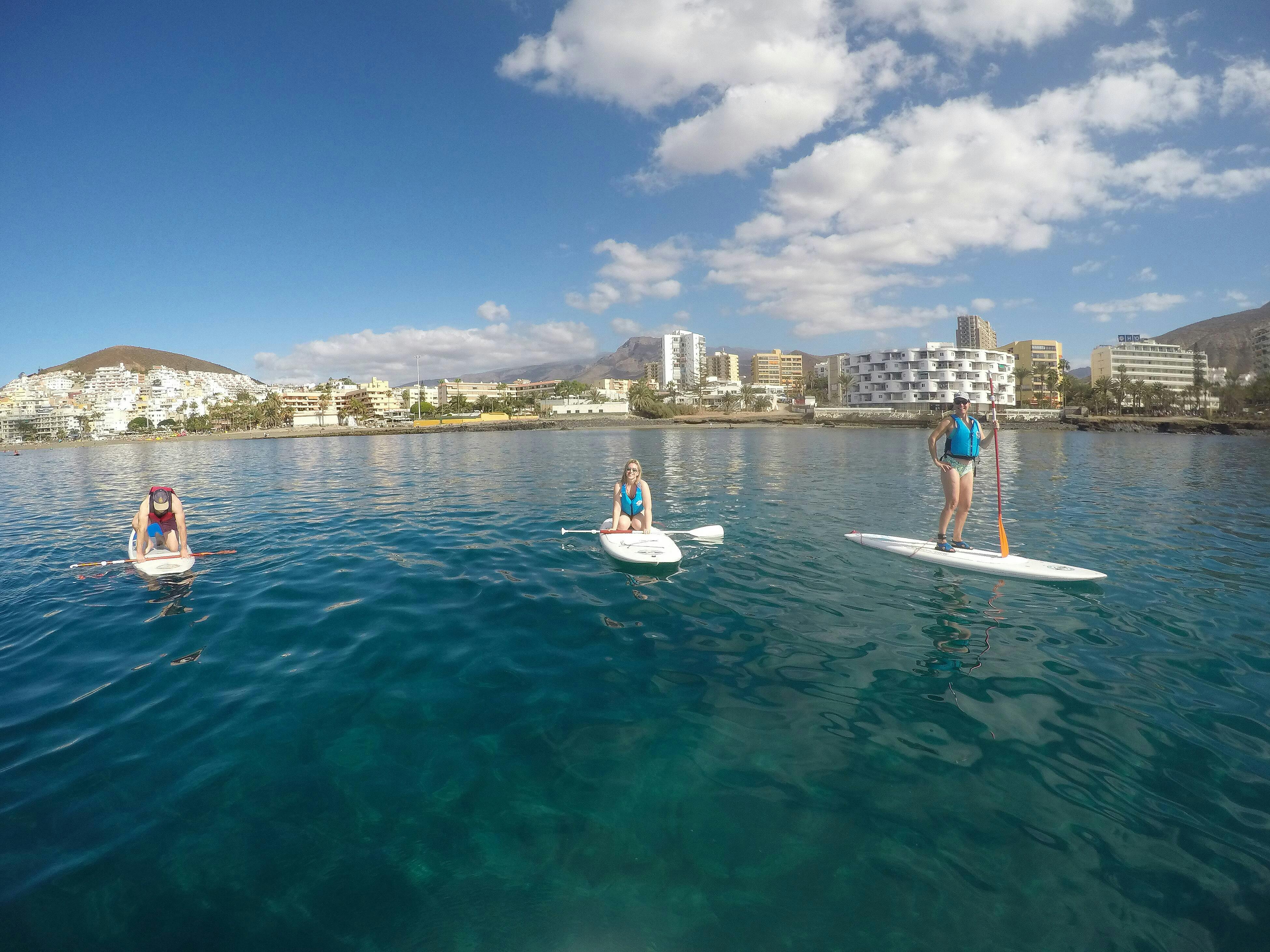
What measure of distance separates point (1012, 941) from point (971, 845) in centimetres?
73

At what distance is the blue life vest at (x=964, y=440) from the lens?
11.0 metres

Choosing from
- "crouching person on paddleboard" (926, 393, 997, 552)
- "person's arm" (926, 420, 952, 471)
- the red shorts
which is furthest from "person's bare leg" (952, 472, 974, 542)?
the red shorts

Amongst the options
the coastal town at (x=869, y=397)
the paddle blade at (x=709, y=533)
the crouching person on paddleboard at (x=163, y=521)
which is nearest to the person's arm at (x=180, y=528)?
the crouching person on paddleboard at (x=163, y=521)

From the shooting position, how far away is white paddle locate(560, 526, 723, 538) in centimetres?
1235

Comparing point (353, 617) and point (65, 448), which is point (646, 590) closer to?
point (353, 617)

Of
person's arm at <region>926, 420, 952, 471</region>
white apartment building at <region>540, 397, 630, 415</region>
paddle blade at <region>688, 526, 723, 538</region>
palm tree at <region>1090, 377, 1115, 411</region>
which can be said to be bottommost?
paddle blade at <region>688, 526, 723, 538</region>

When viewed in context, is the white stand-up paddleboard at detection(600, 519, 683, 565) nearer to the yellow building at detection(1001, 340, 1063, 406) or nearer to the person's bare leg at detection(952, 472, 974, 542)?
the person's bare leg at detection(952, 472, 974, 542)

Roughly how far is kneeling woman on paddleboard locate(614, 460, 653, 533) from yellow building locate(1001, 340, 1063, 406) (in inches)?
5940

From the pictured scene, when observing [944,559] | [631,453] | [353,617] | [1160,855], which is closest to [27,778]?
[353,617]

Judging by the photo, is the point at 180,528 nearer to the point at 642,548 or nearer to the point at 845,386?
the point at 642,548

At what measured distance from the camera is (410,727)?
222 inches

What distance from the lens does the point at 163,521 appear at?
38.9 feet

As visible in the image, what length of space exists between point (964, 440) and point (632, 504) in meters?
6.77

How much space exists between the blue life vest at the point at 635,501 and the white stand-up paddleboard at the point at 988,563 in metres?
5.04
